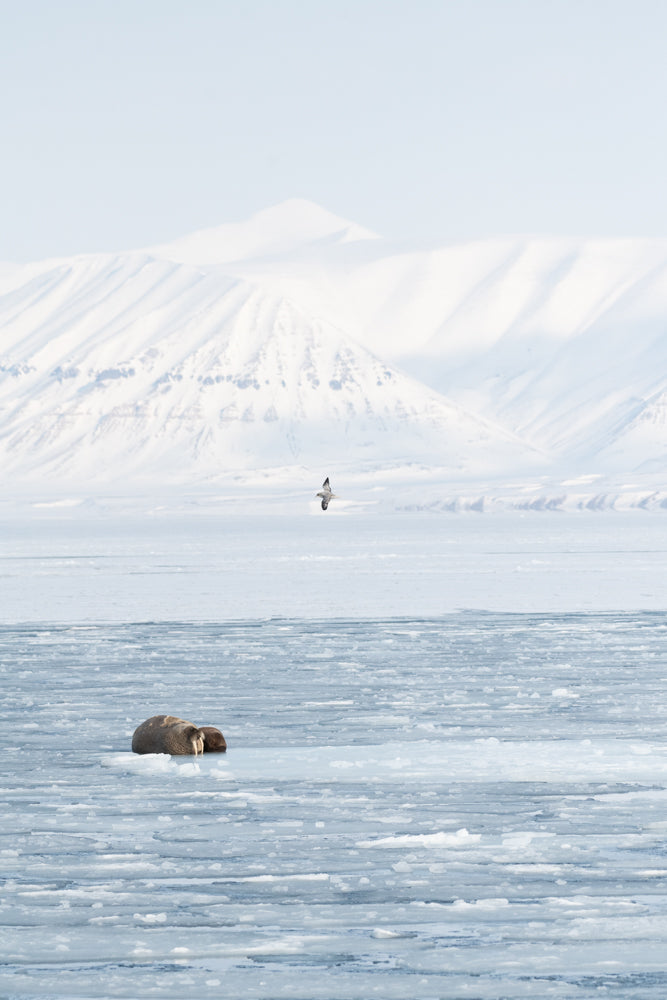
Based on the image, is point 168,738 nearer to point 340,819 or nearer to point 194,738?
point 194,738

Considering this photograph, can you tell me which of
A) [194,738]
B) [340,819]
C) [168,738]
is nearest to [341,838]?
[340,819]

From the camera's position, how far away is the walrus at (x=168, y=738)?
2492cm

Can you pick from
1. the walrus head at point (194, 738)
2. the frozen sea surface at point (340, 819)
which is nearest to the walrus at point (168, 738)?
the walrus head at point (194, 738)

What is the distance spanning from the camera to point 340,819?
65.9 feet

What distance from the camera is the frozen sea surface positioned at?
1464 centimetres

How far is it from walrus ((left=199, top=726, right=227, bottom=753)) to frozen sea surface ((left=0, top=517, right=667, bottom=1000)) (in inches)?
11.6

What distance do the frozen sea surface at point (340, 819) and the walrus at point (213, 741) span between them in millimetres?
296

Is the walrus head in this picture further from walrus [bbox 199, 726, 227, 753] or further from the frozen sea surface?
the frozen sea surface

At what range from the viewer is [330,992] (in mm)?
13914

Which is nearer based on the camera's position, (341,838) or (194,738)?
(341,838)

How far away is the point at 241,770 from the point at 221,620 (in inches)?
1104

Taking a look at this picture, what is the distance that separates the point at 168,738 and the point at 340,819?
5532 mm

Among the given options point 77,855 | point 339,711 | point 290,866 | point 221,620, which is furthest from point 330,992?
point 221,620

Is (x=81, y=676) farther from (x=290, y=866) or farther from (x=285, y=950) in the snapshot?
(x=285, y=950)
